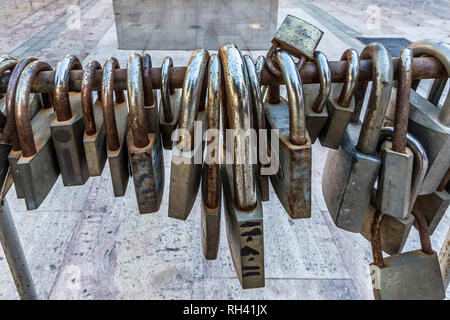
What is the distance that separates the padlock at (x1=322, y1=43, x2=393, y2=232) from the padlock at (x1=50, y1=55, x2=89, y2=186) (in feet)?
1.49

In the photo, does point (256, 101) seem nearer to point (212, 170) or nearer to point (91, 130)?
Answer: point (212, 170)

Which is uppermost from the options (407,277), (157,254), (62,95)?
(62,95)

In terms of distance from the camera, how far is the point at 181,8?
4730 millimetres

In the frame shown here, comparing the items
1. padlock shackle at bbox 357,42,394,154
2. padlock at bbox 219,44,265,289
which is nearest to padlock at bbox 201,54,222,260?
padlock at bbox 219,44,265,289

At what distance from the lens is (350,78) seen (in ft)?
1.88

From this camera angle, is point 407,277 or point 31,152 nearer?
point 31,152

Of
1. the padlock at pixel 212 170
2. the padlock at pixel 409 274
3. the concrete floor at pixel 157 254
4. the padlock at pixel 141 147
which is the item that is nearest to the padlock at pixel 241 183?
the padlock at pixel 212 170

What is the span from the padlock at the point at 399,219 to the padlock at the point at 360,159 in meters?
0.05

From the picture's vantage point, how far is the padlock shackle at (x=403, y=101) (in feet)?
1.87

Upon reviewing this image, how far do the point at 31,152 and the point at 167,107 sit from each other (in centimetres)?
22

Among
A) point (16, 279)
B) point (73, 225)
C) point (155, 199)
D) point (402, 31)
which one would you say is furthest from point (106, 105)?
point (402, 31)

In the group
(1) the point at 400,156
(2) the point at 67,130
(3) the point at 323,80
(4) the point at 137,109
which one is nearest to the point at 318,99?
(3) the point at 323,80

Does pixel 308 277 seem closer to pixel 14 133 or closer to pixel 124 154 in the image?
pixel 124 154

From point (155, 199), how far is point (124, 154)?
9 centimetres
